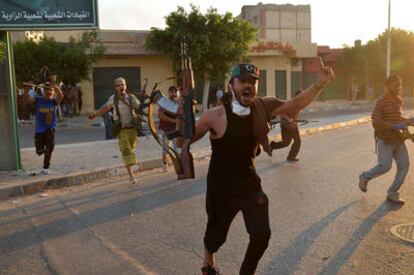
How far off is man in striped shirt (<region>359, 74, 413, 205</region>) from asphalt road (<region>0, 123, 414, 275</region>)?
1.41 feet

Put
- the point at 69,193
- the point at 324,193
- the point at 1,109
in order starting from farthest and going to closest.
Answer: the point at 1,109 → the point at 69,193 → the point at 324,193

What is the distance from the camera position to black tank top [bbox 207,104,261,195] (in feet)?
11.6

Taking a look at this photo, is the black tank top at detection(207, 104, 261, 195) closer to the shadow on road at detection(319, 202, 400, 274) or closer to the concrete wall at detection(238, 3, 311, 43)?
the shadow on road at detection(319, 202, 400, 274)

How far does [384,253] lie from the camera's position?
15.2 feet

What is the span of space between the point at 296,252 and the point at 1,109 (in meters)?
6.73

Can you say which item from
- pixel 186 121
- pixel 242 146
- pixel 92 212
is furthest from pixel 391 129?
pixel 92 212

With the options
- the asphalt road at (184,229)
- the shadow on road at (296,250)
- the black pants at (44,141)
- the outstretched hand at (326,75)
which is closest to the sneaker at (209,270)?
the asphalt road at (184,229)

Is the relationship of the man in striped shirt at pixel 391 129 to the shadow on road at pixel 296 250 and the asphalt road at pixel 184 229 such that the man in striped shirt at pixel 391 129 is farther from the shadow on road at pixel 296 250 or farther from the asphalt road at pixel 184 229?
the shadow on road at pixel 296 250

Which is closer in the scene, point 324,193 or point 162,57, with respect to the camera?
point 324,193

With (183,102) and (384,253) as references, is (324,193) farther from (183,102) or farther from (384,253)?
(183,102)

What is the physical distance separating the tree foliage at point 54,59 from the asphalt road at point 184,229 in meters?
16.8

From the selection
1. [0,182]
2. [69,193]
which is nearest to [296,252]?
[69,193]

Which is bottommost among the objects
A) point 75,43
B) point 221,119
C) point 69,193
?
point 69,193

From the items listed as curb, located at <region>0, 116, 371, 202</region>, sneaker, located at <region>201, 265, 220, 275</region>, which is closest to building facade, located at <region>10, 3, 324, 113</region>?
curb, located at <region>0, 116, 371, 202</region>
